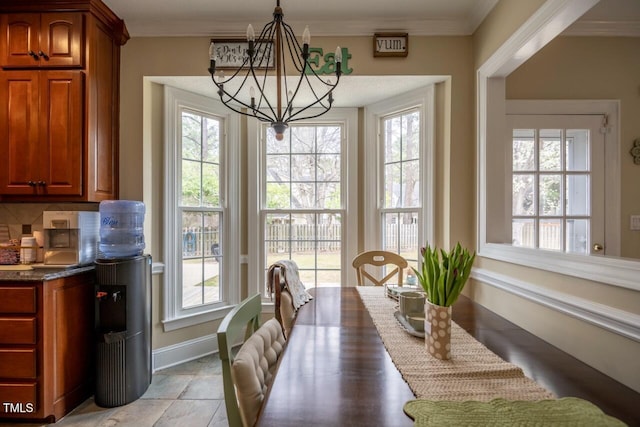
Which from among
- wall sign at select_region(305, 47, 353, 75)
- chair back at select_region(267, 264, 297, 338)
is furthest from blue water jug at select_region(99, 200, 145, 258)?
wall sign at select_region(305, 47, 353, 75)

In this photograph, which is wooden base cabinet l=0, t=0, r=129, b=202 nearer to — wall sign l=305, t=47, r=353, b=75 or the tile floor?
the tile floor

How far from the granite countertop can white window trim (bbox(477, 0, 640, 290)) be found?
9.19 feet

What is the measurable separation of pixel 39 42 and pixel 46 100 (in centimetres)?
43

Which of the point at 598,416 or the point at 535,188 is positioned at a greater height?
the point at 535,188

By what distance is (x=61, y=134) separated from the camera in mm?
2146

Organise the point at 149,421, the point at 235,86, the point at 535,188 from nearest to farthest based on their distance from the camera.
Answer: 1. the point at 149,421
2. the point at 535,188
3. the point at 235,86

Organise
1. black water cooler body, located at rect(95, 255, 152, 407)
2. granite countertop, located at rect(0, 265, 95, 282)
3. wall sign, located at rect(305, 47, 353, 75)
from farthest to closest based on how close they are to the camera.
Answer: wall sign, located at rect(305, 47, 353, 75)
black water cooler body, located at rect(95, 255, 152, 407)
granite countertop, located at rect(0, 265, 95, 282)

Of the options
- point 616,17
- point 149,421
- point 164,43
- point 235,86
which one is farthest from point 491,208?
point 164,43

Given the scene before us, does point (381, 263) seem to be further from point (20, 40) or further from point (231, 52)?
point (20, 40)

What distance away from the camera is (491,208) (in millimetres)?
2115

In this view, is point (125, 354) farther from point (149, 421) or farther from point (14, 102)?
point (14, 102)

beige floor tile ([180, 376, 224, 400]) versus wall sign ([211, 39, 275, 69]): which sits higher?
wall sign ([211, 39, 275, 69])

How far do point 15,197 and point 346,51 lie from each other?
2739mm

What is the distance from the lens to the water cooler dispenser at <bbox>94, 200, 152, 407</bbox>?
2.02m
